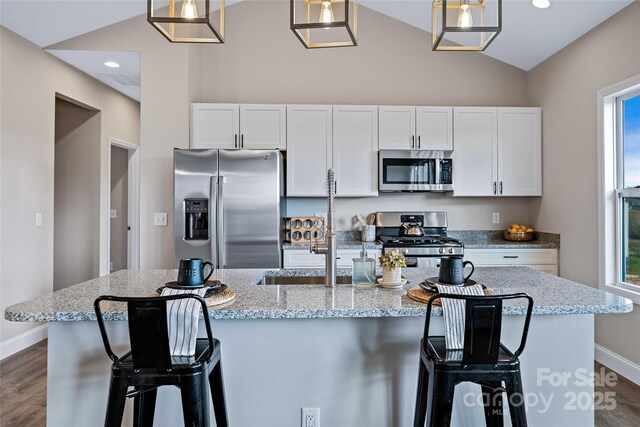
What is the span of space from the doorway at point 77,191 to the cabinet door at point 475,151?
393 centimetres

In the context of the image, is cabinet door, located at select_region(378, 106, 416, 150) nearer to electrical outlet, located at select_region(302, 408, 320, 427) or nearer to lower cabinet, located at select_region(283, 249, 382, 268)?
lower cabinet, located at select_region(283, 249, 382, 268)

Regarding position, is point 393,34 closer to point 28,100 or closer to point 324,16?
point 324,16

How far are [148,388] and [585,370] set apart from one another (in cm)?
177

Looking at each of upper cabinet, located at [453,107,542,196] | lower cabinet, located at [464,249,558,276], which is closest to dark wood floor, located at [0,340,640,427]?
lower cabinet, located at [464,249,558,276]

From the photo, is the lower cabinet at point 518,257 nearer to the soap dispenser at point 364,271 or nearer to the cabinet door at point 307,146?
the cabinet door at point 307,146

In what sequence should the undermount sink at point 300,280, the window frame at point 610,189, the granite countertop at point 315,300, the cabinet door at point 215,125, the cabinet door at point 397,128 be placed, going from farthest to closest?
the cabinet door at point 397,128, the cabinet door at point 215,125, the window frame at point 610,189, the undermount sink at point 300,280, the granite countertop at point 315,300

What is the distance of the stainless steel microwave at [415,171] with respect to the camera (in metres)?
3.87

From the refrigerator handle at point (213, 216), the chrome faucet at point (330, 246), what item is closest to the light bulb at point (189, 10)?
the chrome faucet at point (330, 246)

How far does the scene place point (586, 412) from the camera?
1703 mm

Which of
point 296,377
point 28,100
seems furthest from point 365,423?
point 28,100

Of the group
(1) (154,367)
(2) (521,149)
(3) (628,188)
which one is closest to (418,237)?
(2) (521,149)

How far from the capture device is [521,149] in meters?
3.97

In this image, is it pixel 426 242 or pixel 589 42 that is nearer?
pixel 589 42

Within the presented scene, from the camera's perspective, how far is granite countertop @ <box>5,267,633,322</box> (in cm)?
148
